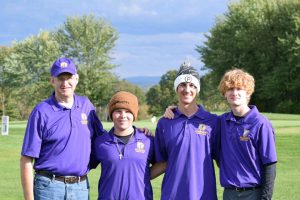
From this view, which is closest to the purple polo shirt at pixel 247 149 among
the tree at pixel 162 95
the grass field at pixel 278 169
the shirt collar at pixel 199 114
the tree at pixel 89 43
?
the shirt collar at pixel 199 114

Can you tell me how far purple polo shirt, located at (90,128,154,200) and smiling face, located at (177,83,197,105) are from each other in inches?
19.6

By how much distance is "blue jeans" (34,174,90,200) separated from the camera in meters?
4.84

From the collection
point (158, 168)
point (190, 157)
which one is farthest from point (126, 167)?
point (190, 157)

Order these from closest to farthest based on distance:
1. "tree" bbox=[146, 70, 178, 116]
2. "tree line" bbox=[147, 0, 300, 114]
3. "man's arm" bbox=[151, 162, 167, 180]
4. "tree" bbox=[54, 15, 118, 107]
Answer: "man's arm" bbox=[151, 162, 167, 180], "tree line" bbox=[147, 0, 300, 114], "tree" bbox=[54, 15, 118, 107], "tree" bbox=[146, 70, 178, 116]

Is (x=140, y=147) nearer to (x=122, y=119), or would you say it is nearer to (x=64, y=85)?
(x=122, y=119)

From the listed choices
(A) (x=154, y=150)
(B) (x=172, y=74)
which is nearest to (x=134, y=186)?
(A) (x=154, y=150)

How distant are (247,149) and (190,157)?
0.51m

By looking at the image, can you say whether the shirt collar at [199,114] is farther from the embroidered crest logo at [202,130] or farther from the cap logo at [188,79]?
the cap logo at [188,79]

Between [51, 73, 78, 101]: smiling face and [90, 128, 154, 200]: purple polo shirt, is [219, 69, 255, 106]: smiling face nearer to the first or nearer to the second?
[90, 128, 154, 200]: purple polo shirt

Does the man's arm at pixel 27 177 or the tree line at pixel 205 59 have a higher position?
the tree line at pixel 205 59

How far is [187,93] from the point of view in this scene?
4.95 metres

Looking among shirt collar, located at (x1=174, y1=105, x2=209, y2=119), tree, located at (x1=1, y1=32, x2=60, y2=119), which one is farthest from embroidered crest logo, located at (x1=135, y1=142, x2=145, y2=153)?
tree, located at (x1=1, y1=32, x2=60, y2=119)

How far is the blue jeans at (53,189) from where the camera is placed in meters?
4.84

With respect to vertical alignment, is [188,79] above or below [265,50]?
below
